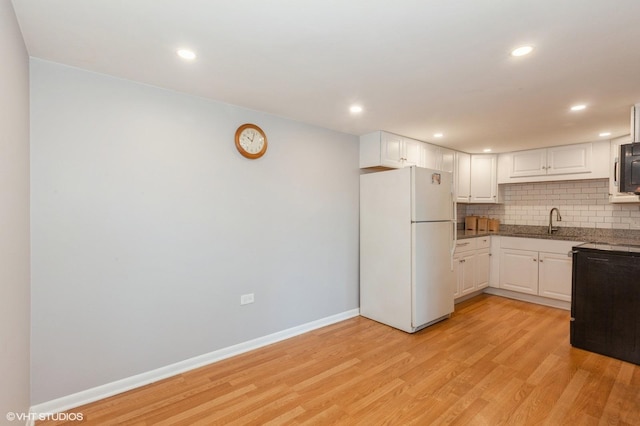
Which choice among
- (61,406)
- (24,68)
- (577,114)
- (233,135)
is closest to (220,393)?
(61,406)

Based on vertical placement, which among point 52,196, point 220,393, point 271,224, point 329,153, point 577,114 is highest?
point 577,114

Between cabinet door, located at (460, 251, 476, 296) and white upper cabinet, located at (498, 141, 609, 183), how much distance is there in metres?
1.47

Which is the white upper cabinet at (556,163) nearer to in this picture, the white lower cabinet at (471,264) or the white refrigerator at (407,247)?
the white lower cabinet at (471,264)

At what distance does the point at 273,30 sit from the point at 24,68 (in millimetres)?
1445

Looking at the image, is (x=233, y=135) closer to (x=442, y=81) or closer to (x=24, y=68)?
(x=24, y=68)

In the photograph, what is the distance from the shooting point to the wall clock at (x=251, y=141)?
8.98 ft

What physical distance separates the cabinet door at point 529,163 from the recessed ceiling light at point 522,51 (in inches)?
127

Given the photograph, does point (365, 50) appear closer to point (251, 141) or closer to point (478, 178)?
point (251, 141)

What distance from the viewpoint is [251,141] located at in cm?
282

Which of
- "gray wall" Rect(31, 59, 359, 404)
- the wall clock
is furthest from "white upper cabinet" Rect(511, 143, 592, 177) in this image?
the wall clock

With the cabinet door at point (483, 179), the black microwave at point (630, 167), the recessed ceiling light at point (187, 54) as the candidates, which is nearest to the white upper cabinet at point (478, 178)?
the cabinet door at point (483, 179)

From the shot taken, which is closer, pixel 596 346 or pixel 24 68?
pixel 24 68

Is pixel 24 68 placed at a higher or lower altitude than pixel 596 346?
higher

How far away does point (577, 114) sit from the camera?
289cm
